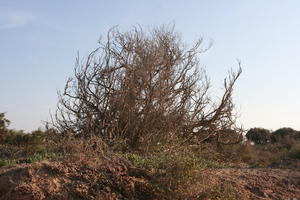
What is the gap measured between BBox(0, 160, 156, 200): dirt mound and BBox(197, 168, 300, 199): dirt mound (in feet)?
4.40

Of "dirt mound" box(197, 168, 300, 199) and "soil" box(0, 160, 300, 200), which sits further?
"dirt mound" box(197, 168, 300, 199)

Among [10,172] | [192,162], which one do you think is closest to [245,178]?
[192,162]

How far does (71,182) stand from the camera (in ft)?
23.5

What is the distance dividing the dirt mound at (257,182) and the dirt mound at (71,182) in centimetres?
134

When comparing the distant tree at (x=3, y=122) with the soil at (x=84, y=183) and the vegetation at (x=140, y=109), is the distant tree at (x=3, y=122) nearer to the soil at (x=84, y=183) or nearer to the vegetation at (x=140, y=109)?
the vegetation at (x=140, y=109)

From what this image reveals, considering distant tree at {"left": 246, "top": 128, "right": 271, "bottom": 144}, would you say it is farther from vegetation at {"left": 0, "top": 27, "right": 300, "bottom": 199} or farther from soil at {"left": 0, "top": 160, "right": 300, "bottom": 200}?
soil at {"left": 0, "top": 160, "right": 300, "bottom": 200}

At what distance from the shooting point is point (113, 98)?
14.6 metres

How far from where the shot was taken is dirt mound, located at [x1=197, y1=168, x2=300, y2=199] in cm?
853

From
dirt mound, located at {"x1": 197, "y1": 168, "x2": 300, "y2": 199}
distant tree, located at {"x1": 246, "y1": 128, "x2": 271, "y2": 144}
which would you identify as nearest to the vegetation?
dirt mound, located at {"x1": 197, "y1": 168, "x2": 300, "y2": 199}

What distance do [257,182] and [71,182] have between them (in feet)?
15.7

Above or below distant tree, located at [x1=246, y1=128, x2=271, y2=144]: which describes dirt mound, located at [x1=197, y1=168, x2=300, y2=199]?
below

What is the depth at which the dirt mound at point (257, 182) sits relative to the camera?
8.53m

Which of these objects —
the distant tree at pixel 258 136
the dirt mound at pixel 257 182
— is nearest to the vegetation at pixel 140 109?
the dirt mound at pixel 257 182

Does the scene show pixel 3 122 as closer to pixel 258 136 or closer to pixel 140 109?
pixel 140 109
